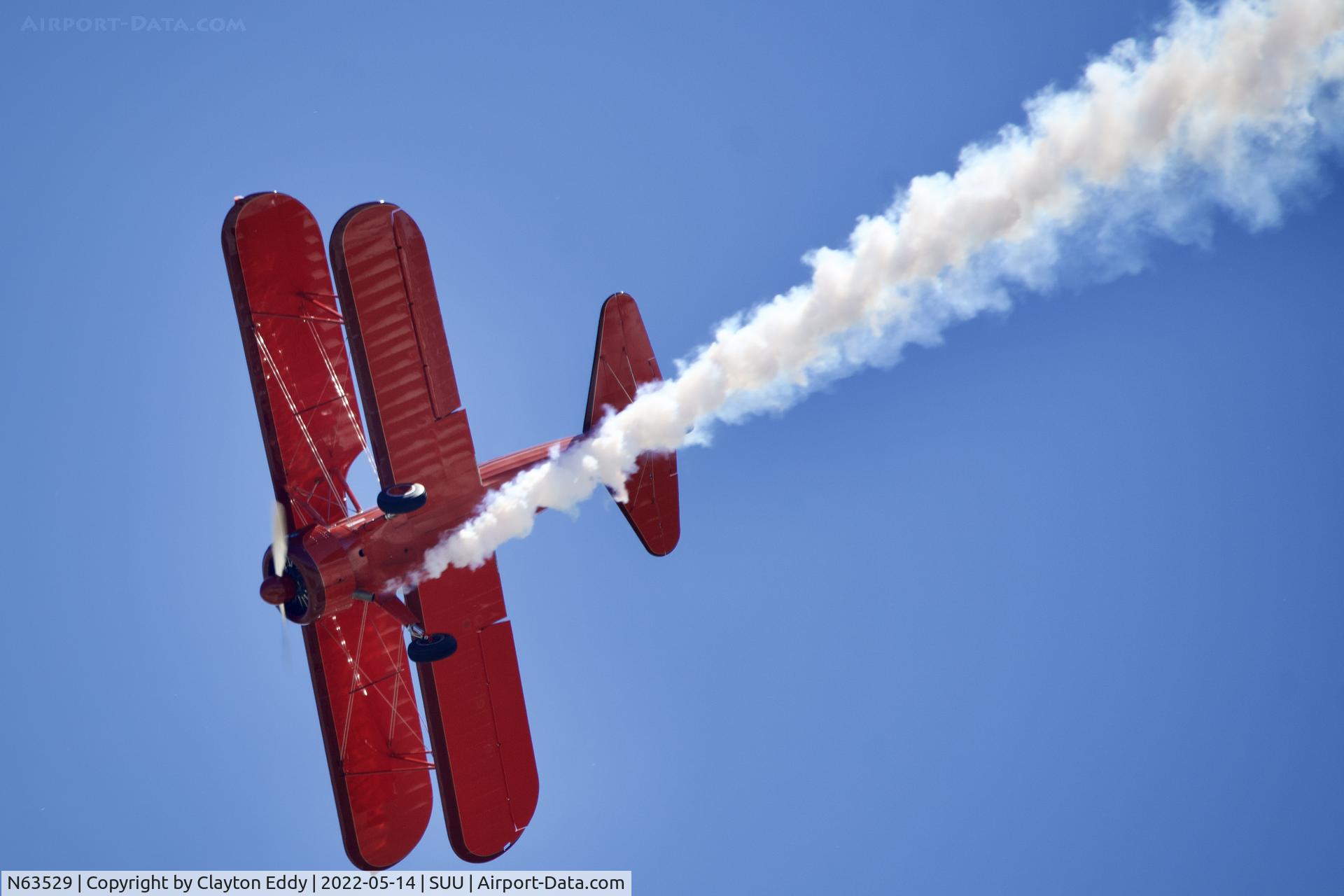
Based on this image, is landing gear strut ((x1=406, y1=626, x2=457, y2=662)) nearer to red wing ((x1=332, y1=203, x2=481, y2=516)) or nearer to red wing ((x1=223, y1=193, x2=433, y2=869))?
red wing ((x1=332, y1=203, x2=481, y2=516))

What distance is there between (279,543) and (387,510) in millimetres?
1869

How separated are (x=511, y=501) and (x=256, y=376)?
11.3 ft

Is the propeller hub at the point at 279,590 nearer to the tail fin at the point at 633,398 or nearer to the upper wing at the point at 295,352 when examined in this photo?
the upper wing at the point at 295,352

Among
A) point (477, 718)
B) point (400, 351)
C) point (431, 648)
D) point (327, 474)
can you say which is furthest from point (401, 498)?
point (477, 718)

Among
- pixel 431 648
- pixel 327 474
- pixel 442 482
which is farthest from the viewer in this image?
pixel 327 474

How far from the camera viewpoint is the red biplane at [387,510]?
63.3 feet

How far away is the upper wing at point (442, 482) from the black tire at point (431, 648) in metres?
Answer: 0.30

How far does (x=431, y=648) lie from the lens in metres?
20.2

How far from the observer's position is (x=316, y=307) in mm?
21781

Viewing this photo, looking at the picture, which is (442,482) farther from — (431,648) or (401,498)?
(431,648)

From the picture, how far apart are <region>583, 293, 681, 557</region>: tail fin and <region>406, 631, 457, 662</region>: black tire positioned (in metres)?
3.39

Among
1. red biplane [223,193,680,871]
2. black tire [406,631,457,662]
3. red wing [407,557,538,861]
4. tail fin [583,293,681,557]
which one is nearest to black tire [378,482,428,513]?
red biplane [223,193,680,871]

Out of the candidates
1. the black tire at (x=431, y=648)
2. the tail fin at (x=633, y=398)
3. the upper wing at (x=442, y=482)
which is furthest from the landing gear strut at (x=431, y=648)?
the tail fin at (x=633, y=398)

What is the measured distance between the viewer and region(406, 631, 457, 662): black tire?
20234mm
